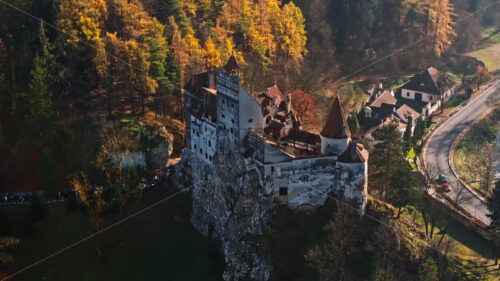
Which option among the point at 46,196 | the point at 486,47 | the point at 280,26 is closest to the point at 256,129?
the point at 46,196

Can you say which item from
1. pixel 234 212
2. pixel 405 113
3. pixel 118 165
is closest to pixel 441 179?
pixel 405 113

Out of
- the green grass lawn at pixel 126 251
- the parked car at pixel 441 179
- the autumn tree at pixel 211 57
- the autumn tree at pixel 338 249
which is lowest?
the green grass lawn at pixel 126 251

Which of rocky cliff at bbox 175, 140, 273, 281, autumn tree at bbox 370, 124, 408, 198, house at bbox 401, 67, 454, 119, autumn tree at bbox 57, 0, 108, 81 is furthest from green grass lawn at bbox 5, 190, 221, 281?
house at bbox 401, 67, 454, 119

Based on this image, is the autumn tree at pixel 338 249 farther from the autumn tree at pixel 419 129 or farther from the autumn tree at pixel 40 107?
the autumn tree at pixel 40 107

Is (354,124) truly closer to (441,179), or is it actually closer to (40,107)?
(441,179)

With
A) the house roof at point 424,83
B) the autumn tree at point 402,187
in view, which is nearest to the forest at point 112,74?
the house roof at point 424,83

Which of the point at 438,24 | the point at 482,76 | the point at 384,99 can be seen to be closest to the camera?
the point at 384,99

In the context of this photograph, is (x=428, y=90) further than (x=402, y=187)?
Yes

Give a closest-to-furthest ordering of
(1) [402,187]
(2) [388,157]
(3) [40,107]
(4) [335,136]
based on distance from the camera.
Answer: (4) [335,136] < (1) [402,187] < (2) [388,157] < (3) [40,107]
